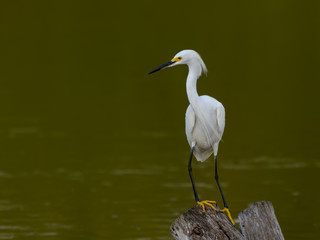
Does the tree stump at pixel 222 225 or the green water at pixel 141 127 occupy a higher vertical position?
the green water at pixel 141 127

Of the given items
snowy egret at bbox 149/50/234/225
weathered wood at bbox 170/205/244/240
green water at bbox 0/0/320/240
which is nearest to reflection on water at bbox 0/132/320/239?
green water at bbox 0/0/320/240

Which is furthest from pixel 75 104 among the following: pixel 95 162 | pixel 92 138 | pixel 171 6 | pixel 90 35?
pixel 171 6

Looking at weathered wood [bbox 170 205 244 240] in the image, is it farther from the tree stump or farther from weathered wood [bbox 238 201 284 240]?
weathered wood [bbox 238 201 284 240]

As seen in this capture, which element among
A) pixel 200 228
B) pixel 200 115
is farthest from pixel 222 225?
pixel 200 115

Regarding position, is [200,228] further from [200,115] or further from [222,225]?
[200,115]

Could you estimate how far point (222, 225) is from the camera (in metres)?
5.54

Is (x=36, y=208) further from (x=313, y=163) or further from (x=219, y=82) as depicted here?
(x=219, y=82)

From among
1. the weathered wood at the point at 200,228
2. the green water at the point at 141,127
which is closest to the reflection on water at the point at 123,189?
the green water at the point at 141,127

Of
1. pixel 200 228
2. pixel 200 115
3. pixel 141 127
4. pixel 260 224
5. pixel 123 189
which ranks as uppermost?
pixel 141 127

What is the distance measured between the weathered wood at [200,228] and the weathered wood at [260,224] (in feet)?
1.21

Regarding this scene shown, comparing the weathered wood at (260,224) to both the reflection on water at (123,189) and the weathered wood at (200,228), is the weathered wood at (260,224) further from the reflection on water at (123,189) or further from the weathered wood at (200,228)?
the reflection on water at (123,189)

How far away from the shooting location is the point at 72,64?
26.2 metres

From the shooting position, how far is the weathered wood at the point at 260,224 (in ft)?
19.2

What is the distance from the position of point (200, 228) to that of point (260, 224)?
24.6 inches
